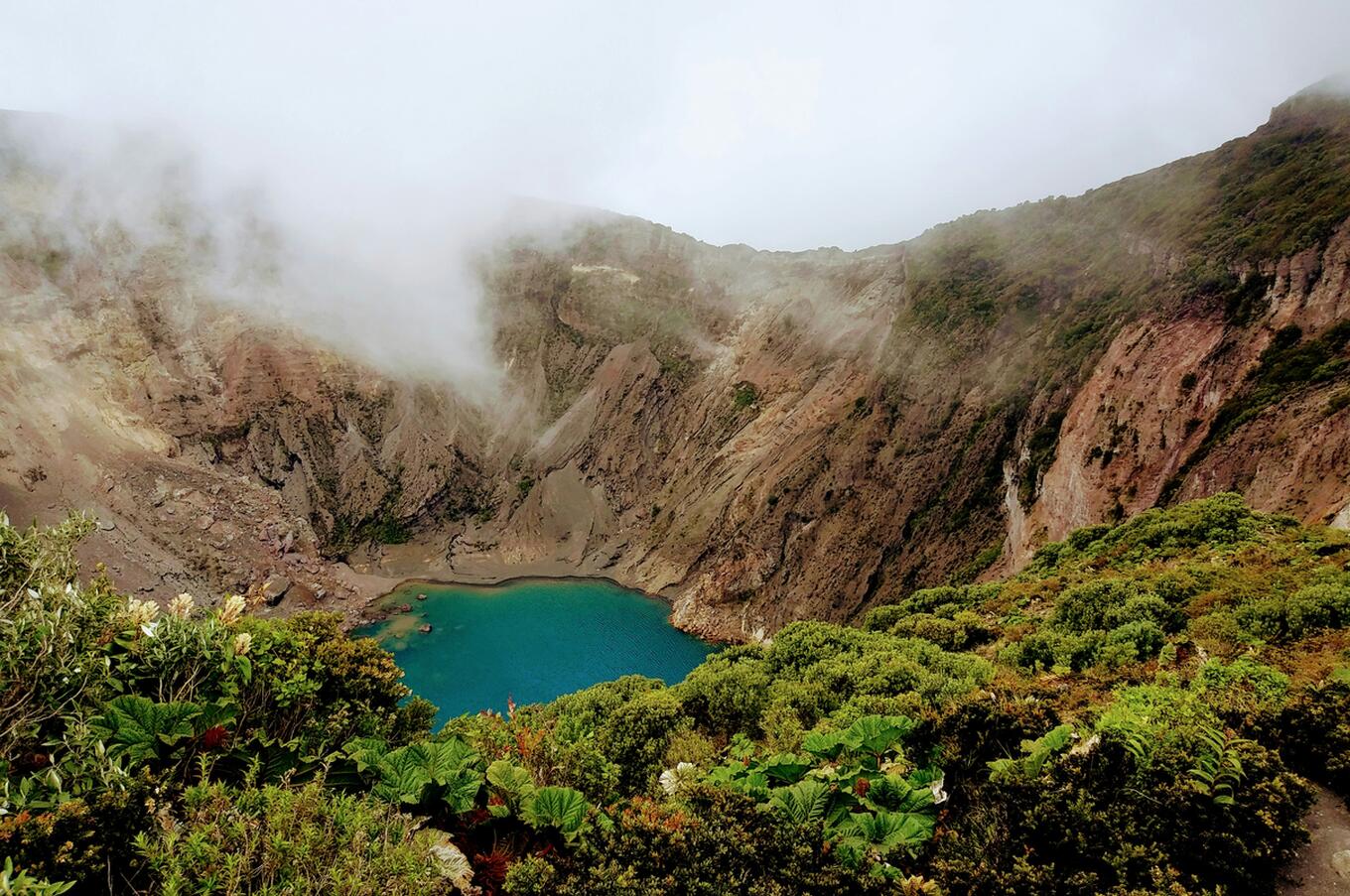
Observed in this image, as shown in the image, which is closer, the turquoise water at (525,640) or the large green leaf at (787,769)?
the large green leaf at (787,769)

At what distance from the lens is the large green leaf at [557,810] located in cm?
527

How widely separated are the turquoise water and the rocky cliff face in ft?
12.1

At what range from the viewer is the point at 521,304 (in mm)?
86250

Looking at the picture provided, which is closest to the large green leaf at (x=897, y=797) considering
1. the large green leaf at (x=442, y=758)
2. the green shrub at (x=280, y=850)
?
the green shrub at (x=280, y=850)

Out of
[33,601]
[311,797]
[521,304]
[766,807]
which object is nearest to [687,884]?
[766,807]

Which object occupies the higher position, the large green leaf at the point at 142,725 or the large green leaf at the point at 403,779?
the large green leaf at the point at 142,725

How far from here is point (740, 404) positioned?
226 ft

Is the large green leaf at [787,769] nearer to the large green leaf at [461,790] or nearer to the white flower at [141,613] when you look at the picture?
the large green leaf at [461,790]

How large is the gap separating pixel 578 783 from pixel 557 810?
116 cm


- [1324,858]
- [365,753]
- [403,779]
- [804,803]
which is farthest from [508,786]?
[1324,858]

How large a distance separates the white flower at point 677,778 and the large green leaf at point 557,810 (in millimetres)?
1226

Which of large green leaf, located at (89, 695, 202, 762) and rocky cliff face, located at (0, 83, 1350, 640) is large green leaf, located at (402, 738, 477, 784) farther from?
rocky cliff face, located at (0, 83, 1350, 640)

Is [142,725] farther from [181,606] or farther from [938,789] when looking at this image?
[938,789]

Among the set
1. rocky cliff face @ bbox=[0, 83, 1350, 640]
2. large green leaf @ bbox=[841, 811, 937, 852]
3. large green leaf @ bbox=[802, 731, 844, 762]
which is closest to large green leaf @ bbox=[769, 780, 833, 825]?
large green leaf @ bbox=[841, 811, 937, 852]
